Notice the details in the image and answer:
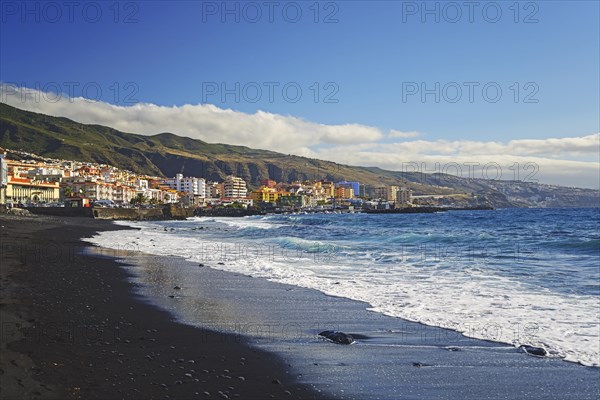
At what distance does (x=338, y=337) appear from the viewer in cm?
698

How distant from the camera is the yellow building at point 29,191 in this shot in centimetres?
8012

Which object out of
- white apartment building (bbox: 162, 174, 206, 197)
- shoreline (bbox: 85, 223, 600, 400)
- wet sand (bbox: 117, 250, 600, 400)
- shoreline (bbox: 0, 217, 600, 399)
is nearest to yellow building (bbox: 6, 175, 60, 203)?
white apartment building (bbox: 162, 174, 206, 197)

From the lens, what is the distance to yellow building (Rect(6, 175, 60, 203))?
80.1m

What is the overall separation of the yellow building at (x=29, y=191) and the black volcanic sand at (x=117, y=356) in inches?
3129

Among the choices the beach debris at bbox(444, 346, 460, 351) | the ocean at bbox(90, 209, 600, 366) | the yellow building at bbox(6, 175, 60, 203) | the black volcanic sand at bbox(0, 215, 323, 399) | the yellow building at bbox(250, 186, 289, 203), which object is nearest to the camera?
the black volcanic sand at bbox(0, 215, 323, 399)

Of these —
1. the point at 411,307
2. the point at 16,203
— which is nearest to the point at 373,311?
the point at 411,307

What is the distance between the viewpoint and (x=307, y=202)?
18125 cm

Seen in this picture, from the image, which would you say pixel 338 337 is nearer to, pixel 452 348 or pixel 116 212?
pixel 452 348

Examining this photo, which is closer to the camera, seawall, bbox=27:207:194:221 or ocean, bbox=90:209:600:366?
ocean, bbox=90:209:600:366

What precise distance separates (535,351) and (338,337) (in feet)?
8.52

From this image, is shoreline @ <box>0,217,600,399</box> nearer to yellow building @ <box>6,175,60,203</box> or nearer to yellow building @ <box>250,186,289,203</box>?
yellow building @ <box>6,175,60,203</box>

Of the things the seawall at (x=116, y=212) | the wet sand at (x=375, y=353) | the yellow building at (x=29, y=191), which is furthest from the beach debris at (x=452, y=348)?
the yellow building at (x=29, y=191)

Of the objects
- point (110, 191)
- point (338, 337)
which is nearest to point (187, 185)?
point (110, 191)

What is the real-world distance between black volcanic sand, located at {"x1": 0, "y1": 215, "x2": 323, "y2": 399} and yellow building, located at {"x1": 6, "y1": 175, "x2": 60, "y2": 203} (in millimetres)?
79471
